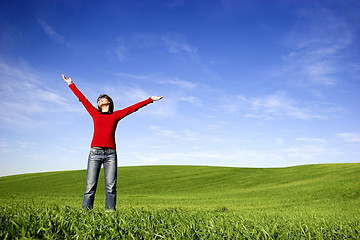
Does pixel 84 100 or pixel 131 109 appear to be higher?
pixel 84 100

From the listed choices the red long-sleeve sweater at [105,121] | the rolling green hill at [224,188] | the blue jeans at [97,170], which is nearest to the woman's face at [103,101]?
the red long-sleeve sweater at [105,121]

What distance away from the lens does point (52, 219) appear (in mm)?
3693

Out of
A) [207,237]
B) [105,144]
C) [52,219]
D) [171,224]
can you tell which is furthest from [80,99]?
[207,237]

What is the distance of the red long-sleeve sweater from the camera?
6.03 m

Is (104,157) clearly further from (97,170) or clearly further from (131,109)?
(131,109)

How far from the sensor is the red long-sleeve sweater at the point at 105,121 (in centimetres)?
603

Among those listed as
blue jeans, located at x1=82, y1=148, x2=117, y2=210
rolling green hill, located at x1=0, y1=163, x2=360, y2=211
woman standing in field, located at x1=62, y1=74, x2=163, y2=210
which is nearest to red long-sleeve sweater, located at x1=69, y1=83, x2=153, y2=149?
woman standing in field, located at x1=62, y1=74, x2=163, y2=210

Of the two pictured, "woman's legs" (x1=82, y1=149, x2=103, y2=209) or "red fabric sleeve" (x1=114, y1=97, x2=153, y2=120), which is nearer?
"woman's legs" (x1=82, y1=149, x2=103, y2=209)

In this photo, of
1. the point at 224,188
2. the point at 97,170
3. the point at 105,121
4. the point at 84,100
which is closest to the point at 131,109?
the point at 105,121

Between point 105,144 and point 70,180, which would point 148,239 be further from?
point 70,180

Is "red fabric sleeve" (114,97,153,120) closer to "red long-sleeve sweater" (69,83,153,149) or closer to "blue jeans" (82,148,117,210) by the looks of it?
"red long-sleeve sweater" (69,83,153,149)

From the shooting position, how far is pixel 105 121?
20.4 feet

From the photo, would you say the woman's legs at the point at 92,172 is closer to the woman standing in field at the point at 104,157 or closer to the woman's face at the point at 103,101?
the woman standing in field at the point at 104,157

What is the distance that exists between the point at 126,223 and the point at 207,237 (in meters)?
1.03
